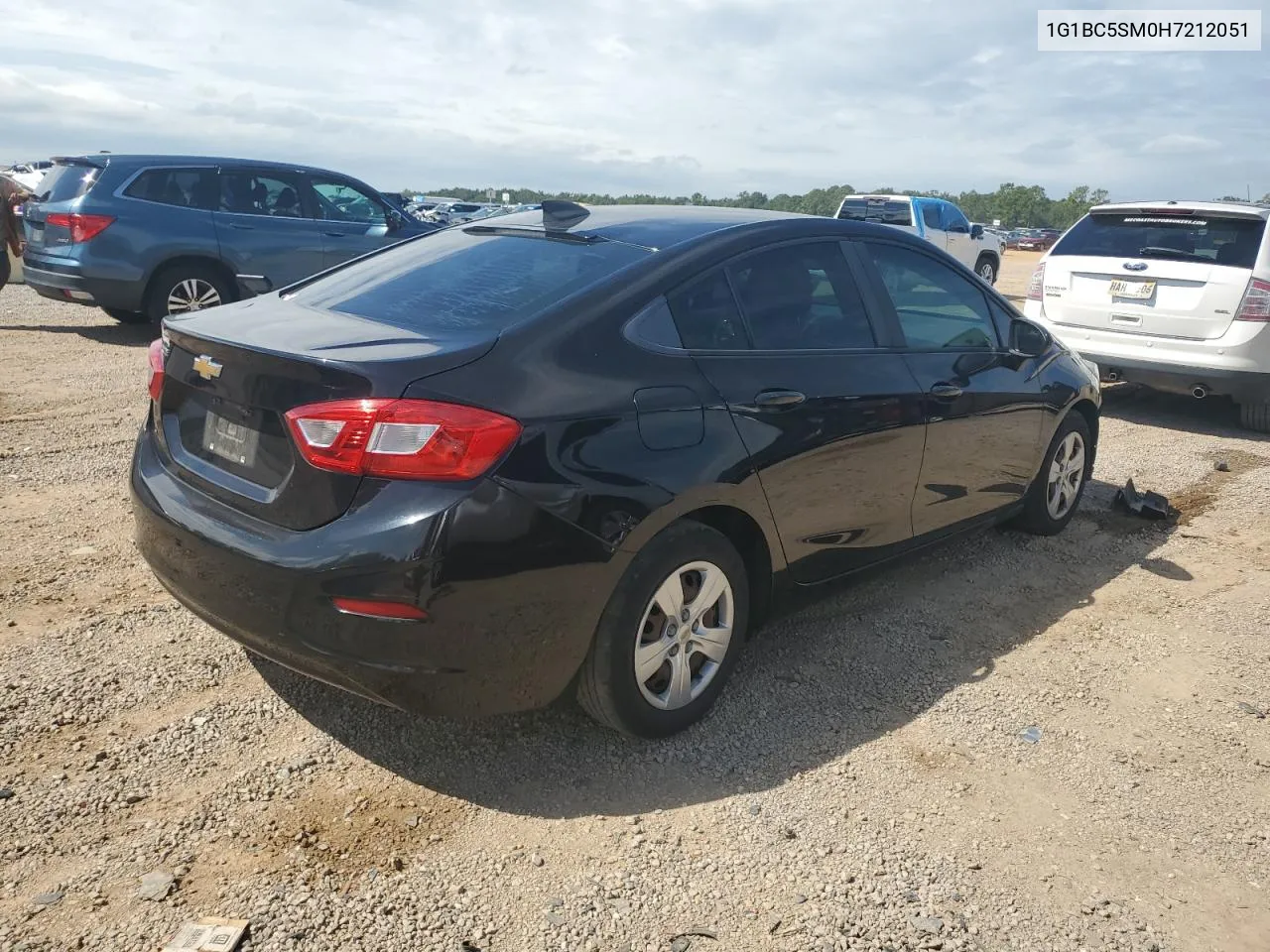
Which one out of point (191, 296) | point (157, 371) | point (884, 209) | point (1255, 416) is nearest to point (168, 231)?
point (191, 296)

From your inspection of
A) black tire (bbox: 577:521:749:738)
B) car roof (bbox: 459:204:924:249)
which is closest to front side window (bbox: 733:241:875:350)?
car roof (bbox: 459:204:924:249)

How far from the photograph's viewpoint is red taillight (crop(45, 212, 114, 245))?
9.54 metres

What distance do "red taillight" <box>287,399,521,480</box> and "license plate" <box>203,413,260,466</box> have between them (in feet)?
1.08

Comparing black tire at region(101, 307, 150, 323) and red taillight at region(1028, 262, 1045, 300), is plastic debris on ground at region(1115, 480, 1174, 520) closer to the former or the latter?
red taillight at region(1028, 262, 1045, 300)

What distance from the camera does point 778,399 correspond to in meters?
3.44

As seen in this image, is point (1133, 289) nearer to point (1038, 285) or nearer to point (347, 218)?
point (1038, 285)

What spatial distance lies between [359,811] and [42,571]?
224 cm

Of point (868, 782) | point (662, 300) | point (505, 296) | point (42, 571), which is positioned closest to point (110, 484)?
point (42, 571)

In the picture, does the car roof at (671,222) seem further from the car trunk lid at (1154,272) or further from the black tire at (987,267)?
the black tire at (987,267)

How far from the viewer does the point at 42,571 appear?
14.0 feet

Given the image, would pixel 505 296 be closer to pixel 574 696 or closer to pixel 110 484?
pixel 574 696

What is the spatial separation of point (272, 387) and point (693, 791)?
1.68m

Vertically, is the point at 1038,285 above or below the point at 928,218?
below

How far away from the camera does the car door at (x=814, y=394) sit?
11.1 ft
